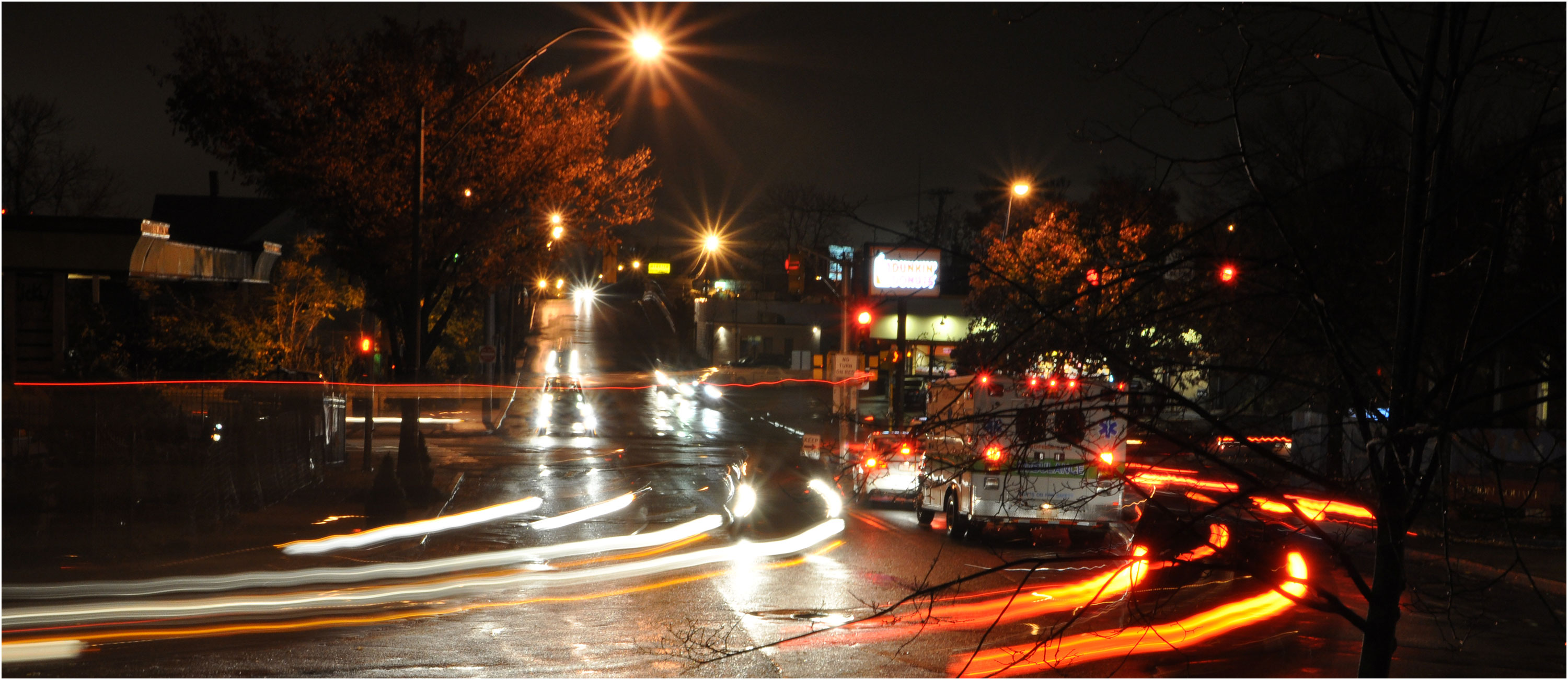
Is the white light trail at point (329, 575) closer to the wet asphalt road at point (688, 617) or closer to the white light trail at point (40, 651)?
the wet asphalt road at point (688, 617)

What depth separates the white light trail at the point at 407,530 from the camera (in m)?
14.3

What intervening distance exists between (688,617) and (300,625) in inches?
130

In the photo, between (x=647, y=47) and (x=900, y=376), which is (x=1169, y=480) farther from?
(x=900, y=376)

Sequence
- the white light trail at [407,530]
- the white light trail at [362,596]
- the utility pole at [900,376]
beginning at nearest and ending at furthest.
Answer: the white light trail at [362,596], the white light trail at [407,530], the utility pole at [900,376]

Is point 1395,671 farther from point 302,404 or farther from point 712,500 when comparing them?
point 302,404

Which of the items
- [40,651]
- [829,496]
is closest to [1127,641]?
[40,651]

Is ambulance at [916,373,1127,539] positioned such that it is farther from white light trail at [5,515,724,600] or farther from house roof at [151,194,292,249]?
house roof at [151,194,292,249]

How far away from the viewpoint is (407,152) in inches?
921

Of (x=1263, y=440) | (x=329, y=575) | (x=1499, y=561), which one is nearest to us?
(x=1263, y=440)

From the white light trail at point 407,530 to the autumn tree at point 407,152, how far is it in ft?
15.8

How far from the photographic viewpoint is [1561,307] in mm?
3646

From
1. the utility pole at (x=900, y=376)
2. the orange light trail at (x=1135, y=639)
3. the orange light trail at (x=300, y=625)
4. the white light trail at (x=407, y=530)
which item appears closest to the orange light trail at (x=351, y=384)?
the utility pole at (x=900, y=376)

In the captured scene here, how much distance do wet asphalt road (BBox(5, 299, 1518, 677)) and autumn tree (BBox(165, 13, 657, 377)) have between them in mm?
5504

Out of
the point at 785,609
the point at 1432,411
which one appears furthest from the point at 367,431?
the point at 1432,411
